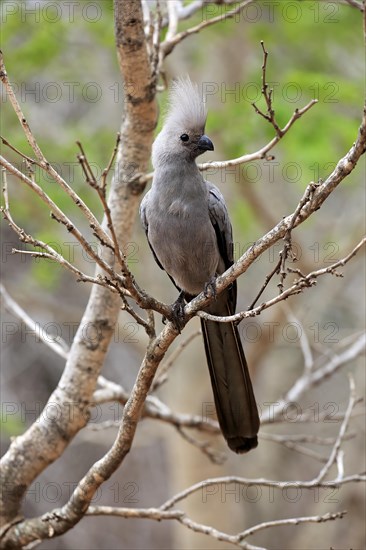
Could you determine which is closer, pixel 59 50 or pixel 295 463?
pixel 59 50

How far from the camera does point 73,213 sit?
7.34 meters

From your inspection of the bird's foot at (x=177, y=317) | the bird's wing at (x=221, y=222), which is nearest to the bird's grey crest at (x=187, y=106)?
the bird's wing at (x=221, y=222)

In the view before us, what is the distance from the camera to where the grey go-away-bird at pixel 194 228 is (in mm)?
4180

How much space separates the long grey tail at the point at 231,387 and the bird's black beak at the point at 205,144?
3.44ft

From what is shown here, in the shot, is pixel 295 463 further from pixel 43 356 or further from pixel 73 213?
pixel 73 213

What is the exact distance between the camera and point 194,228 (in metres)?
4.29

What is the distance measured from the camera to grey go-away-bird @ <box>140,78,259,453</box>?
4.18 m

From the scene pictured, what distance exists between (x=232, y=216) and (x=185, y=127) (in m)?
4.11

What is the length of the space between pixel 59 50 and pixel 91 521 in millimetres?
7161

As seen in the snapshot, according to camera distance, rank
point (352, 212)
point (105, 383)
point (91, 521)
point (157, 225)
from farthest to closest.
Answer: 1. point (91, 521)
2. point (352, 212)
3. point (105, 383)
4. point (157, 225)

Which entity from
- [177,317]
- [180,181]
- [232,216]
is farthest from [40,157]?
[232,216]

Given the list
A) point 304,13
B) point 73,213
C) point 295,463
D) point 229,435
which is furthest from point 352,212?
point 229,435

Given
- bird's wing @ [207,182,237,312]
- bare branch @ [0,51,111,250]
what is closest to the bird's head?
bird's wing @ [207,182,237,312]

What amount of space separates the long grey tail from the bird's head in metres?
1.03
